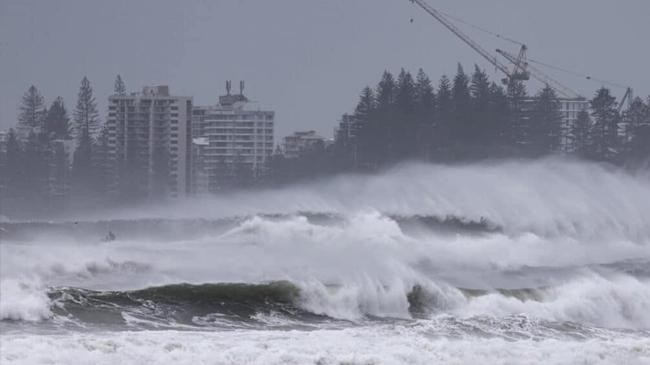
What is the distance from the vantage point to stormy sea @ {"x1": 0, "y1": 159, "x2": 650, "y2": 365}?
22234mm

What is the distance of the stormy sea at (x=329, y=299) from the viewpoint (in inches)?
875

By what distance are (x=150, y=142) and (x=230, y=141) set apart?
22501 mm

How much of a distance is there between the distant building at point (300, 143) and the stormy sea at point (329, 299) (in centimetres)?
4821

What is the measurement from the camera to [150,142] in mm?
92125

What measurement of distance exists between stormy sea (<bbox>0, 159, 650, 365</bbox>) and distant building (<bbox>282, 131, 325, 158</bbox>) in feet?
158

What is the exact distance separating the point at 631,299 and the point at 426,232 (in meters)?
19.0

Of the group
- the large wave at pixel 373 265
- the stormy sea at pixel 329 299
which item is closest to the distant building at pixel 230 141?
the large wave at pixel 373 265

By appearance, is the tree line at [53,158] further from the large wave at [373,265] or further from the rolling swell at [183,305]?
the rolling swell at [183,305]

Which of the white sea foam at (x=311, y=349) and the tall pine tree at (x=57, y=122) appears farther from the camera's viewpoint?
the tall pine tree at (x=57, y=122)

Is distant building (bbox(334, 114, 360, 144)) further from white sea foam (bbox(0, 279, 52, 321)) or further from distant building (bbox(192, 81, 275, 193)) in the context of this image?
white sea foam (bbox(0, 279, 52, 321))

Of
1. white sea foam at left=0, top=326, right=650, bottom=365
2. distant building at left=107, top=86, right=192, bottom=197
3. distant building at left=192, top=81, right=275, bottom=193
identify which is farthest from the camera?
distant building at left=192, top=81, right=275, bottom=193

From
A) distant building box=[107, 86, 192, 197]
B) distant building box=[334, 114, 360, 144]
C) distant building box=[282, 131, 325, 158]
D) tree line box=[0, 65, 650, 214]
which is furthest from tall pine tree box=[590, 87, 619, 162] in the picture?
distant building box=[107, 86, 192, 197]

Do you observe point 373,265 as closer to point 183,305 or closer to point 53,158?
point 183,305

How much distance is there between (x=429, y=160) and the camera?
87.8 meters
